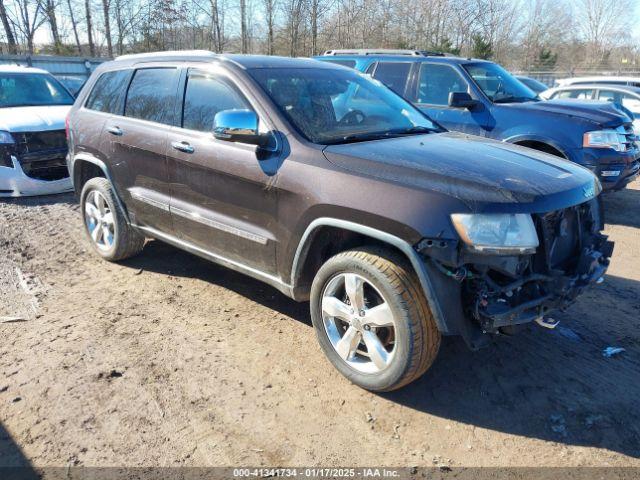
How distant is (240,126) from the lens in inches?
132

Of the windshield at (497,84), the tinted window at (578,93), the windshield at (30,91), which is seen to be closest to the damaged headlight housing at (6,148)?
the windshield at (30,91)

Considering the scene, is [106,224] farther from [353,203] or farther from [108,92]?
[353,203]

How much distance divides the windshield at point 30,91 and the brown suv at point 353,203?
480 cm

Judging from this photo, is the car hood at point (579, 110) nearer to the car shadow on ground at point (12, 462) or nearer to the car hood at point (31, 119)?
the car hood at point (31, 119)

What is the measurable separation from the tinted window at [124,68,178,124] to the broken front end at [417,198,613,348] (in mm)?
2567

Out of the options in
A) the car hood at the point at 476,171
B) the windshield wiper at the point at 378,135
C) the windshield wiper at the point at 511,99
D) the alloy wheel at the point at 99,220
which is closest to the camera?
the car hood at the point at 476,171

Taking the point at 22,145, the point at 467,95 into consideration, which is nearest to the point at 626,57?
the point at 467,95

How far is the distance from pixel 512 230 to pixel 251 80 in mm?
2036

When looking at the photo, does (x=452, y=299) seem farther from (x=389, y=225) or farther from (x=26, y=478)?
(x=26, y=478)

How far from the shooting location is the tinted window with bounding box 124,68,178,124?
423 cm

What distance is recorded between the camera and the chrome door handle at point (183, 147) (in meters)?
3.90

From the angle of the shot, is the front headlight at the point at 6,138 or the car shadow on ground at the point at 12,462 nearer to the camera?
the car shadow on ground at the point at 12,462

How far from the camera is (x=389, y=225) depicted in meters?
2.79

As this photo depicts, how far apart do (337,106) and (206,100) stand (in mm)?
972
